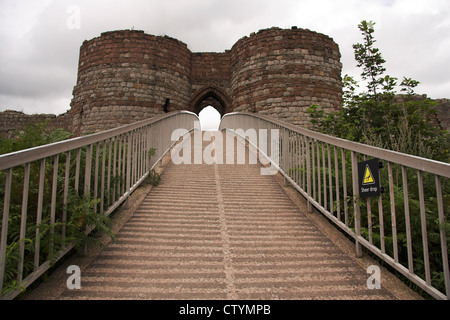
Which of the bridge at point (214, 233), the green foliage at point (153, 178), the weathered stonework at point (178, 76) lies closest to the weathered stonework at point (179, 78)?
the weathered stonework at point (178, 76)

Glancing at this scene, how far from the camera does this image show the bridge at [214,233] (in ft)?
6.90

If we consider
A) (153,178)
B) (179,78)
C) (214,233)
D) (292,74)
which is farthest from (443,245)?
(179,78)

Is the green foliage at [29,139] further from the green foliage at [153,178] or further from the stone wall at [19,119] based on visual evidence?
the stone wall at [19,119]

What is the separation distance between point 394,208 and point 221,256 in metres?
1.69

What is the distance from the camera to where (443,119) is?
50.4 feet

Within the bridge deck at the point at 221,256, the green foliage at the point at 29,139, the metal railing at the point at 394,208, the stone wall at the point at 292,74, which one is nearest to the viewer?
the metal railing at the point at 394,208

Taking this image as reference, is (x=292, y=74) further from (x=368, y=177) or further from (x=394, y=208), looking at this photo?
(x=394, y=208)

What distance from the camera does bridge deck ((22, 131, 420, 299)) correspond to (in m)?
2.24

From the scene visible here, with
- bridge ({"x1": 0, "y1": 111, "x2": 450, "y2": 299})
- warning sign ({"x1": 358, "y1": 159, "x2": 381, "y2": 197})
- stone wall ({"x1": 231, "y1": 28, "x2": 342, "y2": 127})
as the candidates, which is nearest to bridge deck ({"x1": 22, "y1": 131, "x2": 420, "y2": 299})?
bridge ({"x1": 0, "y1": 111, "x2": 450, "y2": 299})

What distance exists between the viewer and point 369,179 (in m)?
2.67

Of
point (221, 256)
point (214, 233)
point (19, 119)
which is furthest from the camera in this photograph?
point (19, 119)

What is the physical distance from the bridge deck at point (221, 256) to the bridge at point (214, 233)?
0.04 feet

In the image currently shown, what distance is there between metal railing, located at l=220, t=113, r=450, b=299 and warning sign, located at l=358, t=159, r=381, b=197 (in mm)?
76
